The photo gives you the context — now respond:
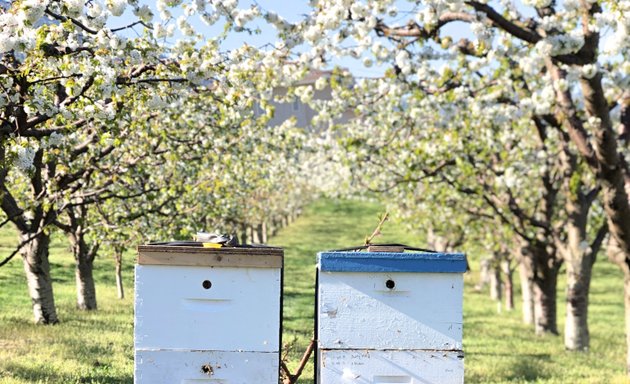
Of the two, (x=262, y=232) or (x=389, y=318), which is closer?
(x=389, y=318)

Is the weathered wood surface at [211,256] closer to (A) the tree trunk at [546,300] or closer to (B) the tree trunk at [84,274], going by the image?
(B) the tree trunk at [84,274]

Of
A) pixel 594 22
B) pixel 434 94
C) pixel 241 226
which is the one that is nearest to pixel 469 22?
pixel 594 22

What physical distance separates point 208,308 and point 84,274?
1304 centimetres

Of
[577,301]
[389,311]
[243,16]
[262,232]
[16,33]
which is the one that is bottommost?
[577,301]

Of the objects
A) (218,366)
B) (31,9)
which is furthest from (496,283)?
(31,9)

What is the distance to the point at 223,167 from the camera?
18906 mm

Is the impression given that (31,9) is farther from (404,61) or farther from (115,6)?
(404,61)

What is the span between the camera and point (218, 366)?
552 centimetres

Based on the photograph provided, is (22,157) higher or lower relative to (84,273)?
higher

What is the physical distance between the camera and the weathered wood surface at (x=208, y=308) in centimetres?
549

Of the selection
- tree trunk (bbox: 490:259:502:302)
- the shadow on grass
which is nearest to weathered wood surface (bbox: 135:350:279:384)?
the shadow on grass

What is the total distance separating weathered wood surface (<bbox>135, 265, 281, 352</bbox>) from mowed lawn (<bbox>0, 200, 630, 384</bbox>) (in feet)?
6.35

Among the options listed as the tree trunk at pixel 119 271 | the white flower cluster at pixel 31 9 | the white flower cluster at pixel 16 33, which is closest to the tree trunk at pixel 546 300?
the tree trunk at pixel 119 271

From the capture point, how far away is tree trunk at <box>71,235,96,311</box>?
1739 cm
